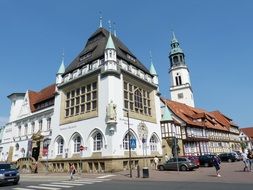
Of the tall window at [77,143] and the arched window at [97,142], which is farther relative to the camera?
the tall window at [77,143]

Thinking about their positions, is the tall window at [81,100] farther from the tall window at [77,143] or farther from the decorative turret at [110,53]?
the decorative turret at [110,53]

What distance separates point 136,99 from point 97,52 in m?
9.00

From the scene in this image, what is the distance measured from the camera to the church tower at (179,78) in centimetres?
7525

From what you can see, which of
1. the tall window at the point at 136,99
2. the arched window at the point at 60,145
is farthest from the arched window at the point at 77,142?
the tall window at the point at 136,99

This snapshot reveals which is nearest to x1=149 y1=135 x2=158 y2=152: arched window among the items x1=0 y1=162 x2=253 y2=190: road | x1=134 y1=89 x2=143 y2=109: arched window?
x1=134 y1=89 x2=143 y2=109: arched window

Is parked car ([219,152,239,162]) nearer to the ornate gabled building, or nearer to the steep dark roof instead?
the ornate gabled building

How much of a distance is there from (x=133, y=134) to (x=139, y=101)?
5.98 metres

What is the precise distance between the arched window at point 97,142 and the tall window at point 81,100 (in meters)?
3.67

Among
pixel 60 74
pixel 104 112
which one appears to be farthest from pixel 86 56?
pixel 104 112

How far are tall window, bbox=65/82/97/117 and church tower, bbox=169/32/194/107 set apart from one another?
46565 millimetres

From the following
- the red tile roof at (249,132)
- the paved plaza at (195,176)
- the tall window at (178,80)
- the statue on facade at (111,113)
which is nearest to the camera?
the paved plaza at (195,176)

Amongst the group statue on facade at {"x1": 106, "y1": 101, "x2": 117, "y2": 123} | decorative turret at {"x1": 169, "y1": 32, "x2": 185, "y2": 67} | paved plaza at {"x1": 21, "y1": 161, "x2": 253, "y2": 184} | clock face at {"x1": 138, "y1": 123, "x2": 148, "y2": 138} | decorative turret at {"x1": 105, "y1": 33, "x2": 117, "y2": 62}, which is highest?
decorative turret at {"x1": 169, "y1": 32, "x2": 185, "y2": 67}

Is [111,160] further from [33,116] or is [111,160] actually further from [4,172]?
[33,116]

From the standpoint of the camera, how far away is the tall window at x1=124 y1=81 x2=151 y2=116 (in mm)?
33438
